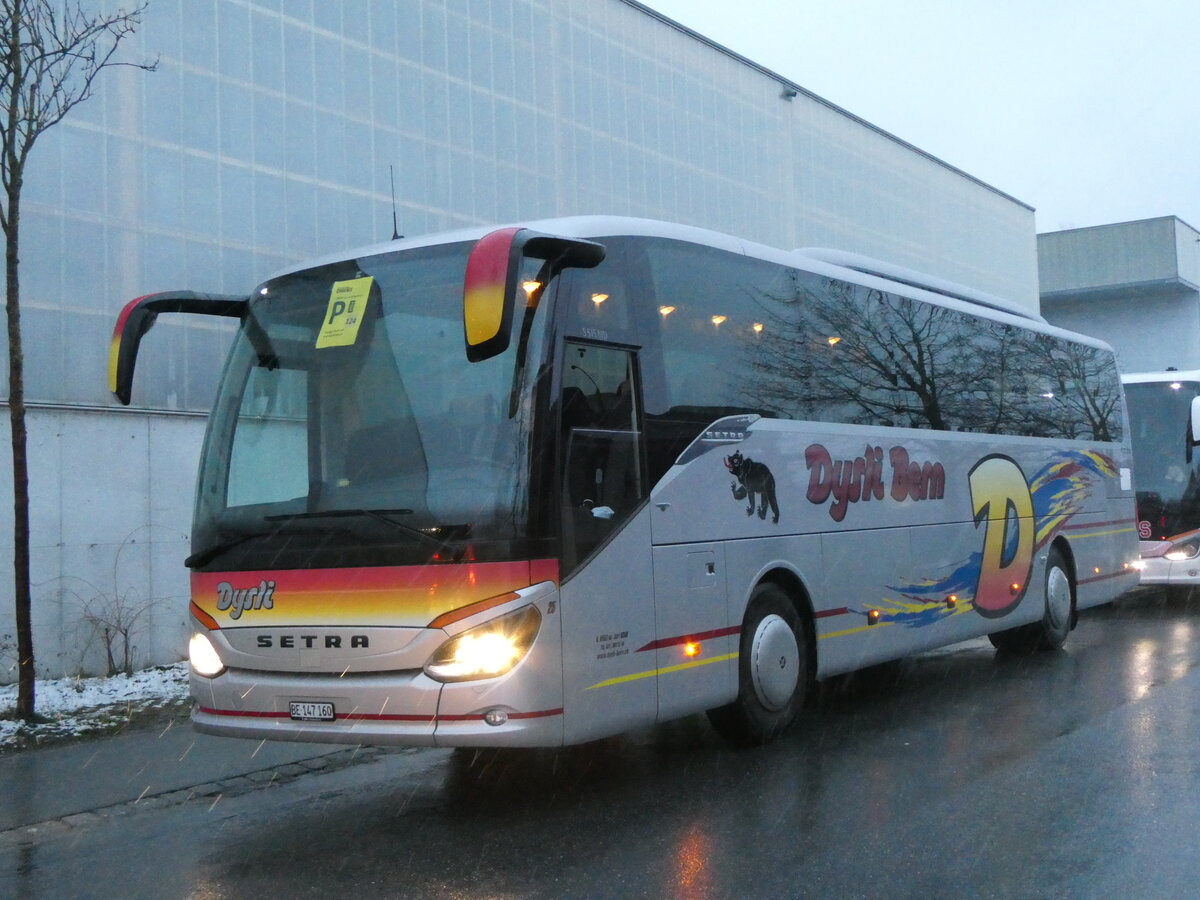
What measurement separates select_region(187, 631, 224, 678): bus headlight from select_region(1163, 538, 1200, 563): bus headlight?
524 inches

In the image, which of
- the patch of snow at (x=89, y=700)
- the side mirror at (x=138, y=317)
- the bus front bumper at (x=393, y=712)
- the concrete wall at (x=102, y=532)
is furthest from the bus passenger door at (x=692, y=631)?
the concrete wall at (x=102, y=532)

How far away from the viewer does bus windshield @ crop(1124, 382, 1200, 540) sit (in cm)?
1611

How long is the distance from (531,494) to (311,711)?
5.33 feet

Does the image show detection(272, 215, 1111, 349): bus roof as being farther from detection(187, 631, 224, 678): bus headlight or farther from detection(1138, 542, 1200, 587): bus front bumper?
detection(1138, 542, 1200, 587): bus front bumper

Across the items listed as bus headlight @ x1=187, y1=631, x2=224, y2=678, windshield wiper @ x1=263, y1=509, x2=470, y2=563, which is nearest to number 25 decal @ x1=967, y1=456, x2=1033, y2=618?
windshield wiper @ x1=263, y1=509, x2=470, y2=563

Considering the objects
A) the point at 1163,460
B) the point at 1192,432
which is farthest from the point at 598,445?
the point at 1163,460

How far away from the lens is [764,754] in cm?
794

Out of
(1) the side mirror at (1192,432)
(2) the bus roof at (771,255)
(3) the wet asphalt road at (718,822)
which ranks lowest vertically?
(3) the wet asphalt road at (718,822)

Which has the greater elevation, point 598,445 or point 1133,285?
point 1133,285

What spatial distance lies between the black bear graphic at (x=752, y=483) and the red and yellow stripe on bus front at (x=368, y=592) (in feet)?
6.52

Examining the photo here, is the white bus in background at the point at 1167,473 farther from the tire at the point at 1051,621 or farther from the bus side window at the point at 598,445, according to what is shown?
the bus side window at the point at 598,445

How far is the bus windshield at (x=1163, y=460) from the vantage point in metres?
16.1

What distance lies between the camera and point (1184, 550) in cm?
1597

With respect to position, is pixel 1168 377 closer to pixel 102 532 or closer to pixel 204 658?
pixel 102 532
